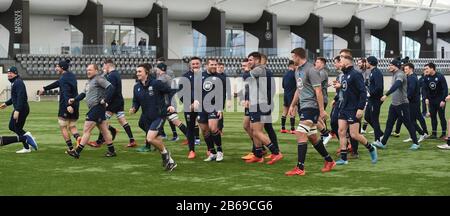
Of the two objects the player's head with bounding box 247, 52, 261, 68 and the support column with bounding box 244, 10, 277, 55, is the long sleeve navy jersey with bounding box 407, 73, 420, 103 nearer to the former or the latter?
the player's head with bounding box 247, 52, 261, 68

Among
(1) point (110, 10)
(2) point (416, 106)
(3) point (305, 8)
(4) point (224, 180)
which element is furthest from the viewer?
(3) point (305, 8)

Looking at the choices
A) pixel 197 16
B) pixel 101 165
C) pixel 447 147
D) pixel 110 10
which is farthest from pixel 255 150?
pixel 197 16

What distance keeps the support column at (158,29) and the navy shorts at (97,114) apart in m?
29.7

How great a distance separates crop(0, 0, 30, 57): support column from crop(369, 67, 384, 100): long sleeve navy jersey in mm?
27957

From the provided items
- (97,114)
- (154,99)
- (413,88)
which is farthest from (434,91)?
(97,114)

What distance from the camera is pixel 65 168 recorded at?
9.10 metres

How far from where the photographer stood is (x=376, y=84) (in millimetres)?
10930

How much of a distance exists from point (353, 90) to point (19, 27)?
1185 inches

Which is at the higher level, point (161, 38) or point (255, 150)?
point (161, 38)

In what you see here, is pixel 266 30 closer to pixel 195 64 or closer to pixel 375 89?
pixel 375 89

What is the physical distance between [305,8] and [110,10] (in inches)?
669

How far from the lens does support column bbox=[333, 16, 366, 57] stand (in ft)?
167

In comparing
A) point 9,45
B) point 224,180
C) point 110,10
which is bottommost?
point 224,180

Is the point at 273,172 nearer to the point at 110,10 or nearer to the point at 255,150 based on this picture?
the point at 255,150
